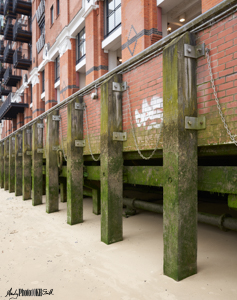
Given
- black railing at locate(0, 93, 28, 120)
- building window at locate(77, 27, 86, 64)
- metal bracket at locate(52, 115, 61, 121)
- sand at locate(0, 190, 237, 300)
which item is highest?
building window at locate(77, 27, 86, 64)

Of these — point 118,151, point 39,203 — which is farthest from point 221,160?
point 39,203

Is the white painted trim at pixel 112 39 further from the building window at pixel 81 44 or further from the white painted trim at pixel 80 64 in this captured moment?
the building window at pixel 81 44

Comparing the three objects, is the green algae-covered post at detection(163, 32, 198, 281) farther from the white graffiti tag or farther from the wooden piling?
the wooden piling

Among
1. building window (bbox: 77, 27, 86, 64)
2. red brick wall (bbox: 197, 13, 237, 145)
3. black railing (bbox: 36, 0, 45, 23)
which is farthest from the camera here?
black railing (bbox: 36, 0, 45, 23)

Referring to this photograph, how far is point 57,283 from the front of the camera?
310 centimetres

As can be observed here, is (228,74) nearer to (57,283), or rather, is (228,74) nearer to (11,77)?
(57,283)

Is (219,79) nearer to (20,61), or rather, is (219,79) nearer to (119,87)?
(119,87)

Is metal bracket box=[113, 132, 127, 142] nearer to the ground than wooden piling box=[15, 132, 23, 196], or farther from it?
farther from it

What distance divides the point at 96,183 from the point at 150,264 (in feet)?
11.1

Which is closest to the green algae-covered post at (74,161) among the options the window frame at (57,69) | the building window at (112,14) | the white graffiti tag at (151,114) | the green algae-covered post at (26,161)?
the white graffiti tag at (151,114)

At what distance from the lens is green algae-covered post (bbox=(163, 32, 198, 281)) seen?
2.82 metres

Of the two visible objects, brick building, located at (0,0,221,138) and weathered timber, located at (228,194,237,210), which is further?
brick building, located at (0,0,221,138)

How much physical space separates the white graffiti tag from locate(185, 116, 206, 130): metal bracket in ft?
2.36

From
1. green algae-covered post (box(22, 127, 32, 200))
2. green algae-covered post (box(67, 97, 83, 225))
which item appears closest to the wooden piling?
green algae-covered post (box(22, 127, 32, 200))
